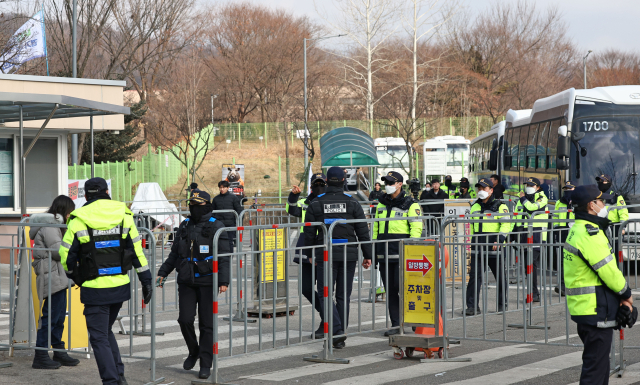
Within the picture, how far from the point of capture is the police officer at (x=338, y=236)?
836 cm

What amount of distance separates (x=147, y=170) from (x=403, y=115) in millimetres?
23940

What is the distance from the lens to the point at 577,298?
5711 mm

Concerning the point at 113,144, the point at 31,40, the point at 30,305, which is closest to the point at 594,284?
the point at 30,305

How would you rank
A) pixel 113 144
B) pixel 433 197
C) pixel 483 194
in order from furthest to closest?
pixel 113 144 → pixel 433 197 → pixel 483 194

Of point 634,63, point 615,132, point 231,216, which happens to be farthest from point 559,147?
point 634,63

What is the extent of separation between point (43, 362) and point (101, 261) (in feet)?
6.65

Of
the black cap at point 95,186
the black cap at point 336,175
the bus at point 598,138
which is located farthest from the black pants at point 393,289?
the bus at point 598,138

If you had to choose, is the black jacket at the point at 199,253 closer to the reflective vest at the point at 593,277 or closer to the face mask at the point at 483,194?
the reflective vest at the point at 593,277

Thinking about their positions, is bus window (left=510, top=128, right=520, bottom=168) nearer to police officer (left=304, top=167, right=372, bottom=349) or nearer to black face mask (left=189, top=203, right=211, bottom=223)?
police officer (left=304, top=167, right=372, bottom=349)

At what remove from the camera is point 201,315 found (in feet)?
23.8

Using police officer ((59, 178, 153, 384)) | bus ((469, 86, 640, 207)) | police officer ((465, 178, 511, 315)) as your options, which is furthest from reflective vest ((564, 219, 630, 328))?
bus ((469, 86, 640, 207))

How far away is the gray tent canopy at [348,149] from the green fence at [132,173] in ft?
27.8

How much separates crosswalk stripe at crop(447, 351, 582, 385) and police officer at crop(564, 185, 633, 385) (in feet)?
4.41

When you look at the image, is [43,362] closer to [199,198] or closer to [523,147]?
[199,198]
